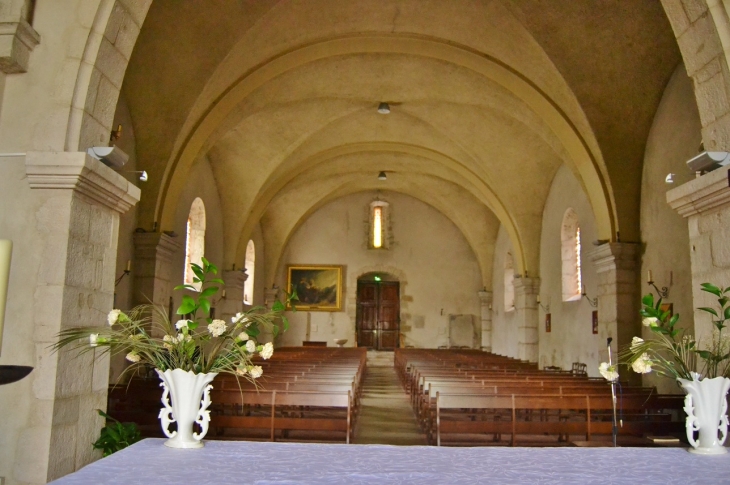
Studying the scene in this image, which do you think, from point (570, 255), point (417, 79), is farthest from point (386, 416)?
point (417, 79)

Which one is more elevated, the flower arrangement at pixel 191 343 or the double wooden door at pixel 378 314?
the double wooden door at pixel 378 314

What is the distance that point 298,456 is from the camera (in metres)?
3.01

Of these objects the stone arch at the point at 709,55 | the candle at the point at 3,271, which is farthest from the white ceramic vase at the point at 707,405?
the candle at the point at 3,271

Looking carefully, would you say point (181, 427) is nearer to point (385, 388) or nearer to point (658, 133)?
point (658, 133)

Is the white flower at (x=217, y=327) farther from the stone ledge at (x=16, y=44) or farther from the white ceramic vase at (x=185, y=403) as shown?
the stone ledge at (x=16, y=44)

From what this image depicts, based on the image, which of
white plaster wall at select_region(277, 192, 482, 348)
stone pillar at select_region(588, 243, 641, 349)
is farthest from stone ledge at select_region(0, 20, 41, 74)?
white plaster wall at select_region(277, 192, 482, 348)

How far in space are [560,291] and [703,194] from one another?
10.1 m

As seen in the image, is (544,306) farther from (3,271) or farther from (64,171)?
(3,271)

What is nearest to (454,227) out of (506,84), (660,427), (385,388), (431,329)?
(431,329)

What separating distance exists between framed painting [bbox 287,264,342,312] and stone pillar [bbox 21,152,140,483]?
18709 mm

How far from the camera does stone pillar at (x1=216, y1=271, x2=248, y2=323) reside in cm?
1625

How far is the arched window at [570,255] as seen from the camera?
14164mm

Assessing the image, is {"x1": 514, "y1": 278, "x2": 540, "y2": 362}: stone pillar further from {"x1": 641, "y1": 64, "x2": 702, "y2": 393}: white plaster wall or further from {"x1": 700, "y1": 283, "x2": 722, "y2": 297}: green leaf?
{"x1": 700, "y1": 283, "x2": 722, "y2": 297}: green leaf

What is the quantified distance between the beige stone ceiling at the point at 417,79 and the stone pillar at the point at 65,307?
488 centimetres
